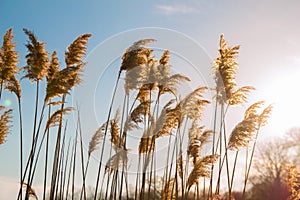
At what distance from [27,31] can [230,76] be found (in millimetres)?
3672

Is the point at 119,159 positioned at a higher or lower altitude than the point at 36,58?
lower

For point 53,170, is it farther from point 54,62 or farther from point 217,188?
point 217,188

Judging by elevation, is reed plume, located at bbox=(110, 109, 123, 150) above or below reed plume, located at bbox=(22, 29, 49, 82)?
below

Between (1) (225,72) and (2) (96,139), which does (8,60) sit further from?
(1) (225,72)

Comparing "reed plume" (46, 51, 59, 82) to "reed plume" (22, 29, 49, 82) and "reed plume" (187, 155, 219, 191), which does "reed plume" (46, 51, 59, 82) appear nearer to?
"reed plume" (22, 29, 49, 82)

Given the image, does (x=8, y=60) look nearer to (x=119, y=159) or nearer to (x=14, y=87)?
(x=14, y=87)

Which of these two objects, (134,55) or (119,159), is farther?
(119,159)

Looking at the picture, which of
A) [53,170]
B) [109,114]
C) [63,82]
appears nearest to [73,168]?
[53,170]

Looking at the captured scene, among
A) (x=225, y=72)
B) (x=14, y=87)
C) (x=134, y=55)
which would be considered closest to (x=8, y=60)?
(x=14, y=87)

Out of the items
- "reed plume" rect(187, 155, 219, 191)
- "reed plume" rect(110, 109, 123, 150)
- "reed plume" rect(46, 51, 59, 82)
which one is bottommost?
"reed plume" rect(187, 155, 219, 191)

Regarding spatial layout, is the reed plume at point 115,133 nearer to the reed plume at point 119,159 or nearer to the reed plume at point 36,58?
the reed plume at point 119,159

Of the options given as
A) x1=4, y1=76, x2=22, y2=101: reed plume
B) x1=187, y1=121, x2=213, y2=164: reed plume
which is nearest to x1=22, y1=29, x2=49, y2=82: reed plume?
x1=4, y1=76, x2=22, y2=101: reed plume

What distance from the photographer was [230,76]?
6453 millimetres

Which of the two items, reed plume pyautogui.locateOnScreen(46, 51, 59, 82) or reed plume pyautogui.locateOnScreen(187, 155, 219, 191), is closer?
reed plume pyautogui.locateOnScreen(187, 155, 219, 191)
